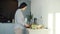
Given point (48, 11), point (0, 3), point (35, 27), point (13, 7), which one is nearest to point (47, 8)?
point (48, 11)

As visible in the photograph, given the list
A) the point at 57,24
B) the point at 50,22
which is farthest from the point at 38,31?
the point at 57,24

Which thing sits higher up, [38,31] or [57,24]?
[57,24]

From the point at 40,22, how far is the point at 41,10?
35 centimetres

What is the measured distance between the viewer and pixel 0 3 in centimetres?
487

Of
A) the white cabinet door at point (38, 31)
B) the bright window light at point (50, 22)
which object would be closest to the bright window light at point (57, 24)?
the bright window light at point (50, 22)

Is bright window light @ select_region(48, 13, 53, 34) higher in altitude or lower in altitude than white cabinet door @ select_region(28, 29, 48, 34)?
higher

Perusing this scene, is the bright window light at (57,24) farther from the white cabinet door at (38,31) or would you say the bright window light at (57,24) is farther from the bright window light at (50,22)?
the white cabinet door at (38,31)

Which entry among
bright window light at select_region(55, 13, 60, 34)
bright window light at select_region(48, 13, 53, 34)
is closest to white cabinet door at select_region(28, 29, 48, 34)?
bright window light at select_region(48, 13, 53, 34)

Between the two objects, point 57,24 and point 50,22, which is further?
point 50,22

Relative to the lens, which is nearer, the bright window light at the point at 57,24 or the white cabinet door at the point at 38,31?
the bright window light at the point at 57,24

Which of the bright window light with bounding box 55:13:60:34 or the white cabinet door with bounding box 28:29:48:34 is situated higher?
the bright window light with bounding box 55:13:60:34

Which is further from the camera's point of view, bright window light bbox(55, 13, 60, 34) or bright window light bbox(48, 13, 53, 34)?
bright window light bbox(48, 13, 53, 34)

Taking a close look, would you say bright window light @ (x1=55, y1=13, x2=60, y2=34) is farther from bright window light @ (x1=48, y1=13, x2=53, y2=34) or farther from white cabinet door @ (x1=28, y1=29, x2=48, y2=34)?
white cabinet door @ (x1=28, y1=29, x2=48, y2=34)

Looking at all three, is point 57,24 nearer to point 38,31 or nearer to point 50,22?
point 50,22
